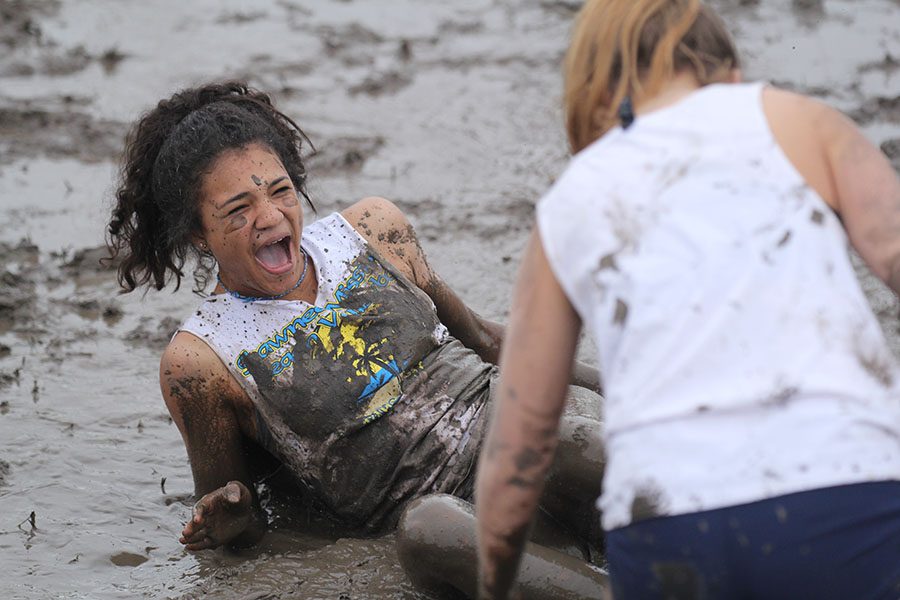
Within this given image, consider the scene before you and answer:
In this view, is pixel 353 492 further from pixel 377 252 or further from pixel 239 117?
pixel 239 117

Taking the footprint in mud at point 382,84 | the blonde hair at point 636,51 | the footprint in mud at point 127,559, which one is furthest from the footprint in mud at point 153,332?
the blonde hair at point 636,51

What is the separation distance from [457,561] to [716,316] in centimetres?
145

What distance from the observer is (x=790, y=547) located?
6.31ft

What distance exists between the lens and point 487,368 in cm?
395

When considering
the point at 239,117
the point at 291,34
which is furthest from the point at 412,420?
the point at 291,34

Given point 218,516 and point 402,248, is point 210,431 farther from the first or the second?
point 402,248

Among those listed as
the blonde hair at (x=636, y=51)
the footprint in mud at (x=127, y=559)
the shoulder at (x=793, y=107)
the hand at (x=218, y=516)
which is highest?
the blonde hair at (x=636, y=51)

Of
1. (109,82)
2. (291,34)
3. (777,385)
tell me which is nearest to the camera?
(777,385)

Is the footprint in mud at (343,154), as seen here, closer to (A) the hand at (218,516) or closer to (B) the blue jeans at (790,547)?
(A) the hand at (218,516)

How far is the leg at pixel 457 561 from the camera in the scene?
3078 mm

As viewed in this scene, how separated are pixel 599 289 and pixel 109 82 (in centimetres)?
626

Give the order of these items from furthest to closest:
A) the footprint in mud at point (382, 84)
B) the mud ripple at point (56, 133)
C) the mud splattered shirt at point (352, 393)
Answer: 1. the footprint in mud at point (382, 84)
2. the mud ripple at point (56, 133)
3. the mud splattered shirt at point (352, 393)

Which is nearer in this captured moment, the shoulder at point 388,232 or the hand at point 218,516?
the hand at point 218,516

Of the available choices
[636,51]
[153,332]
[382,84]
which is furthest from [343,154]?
[636,51]
